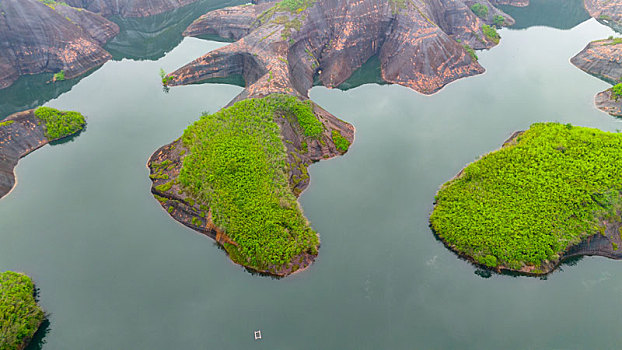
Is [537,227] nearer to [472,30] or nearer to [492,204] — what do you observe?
[492,204]

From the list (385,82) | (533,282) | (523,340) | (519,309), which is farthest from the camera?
(385,82)

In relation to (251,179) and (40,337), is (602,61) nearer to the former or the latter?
(251,179)

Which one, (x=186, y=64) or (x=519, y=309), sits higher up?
(x=186, y=64)

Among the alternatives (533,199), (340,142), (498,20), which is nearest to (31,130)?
(340,142)

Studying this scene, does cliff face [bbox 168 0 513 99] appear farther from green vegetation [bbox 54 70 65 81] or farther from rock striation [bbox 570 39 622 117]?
green vegetation [bbox 54 70 65 81]

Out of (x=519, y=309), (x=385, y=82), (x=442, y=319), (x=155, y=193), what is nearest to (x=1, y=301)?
(x=155, y=193)

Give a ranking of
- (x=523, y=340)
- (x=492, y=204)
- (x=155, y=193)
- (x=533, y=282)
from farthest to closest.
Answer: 1. (x=155, y=193)
2. (x=492, y=204)
3. (x=533, y=282)
4. (x=523, y=340)
